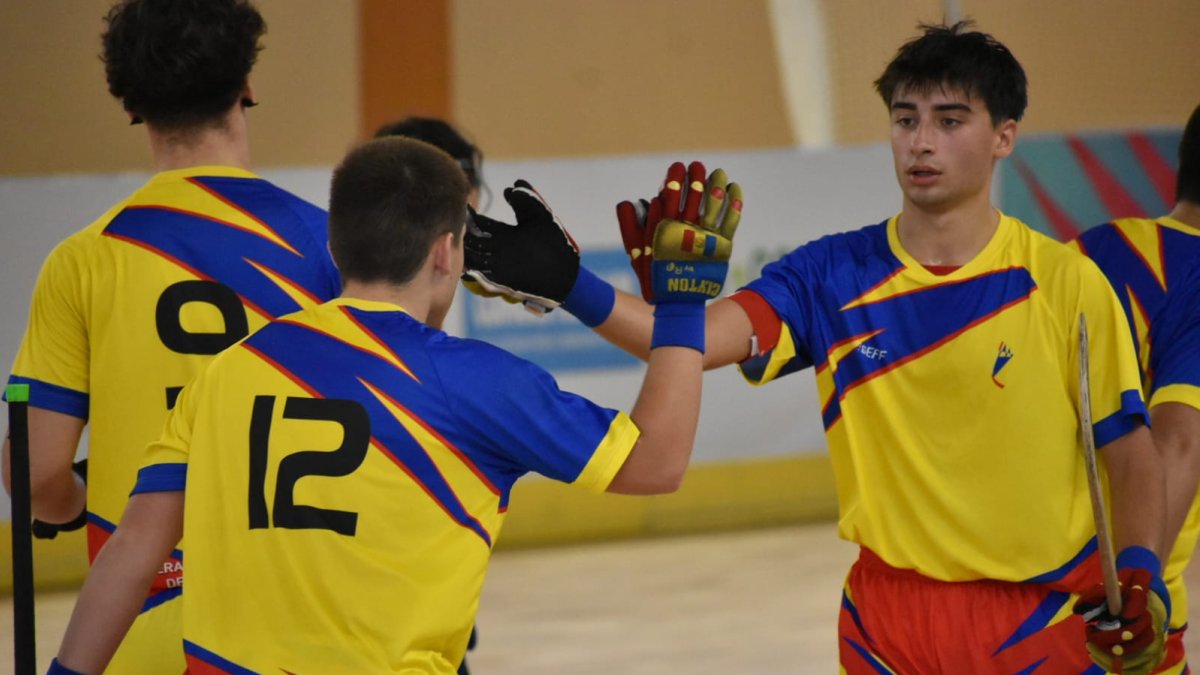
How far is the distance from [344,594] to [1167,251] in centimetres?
230

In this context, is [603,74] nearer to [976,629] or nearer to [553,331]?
[553,331]

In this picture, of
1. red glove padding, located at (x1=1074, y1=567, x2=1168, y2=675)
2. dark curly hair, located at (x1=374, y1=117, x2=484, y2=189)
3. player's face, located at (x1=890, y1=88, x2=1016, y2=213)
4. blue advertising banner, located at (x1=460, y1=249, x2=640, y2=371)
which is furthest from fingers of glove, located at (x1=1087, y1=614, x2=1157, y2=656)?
blue advertising banner, located at (x1=460, y1=249, x2=640, y2=371)

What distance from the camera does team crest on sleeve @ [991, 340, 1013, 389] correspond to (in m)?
3.16

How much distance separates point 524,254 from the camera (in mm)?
3088

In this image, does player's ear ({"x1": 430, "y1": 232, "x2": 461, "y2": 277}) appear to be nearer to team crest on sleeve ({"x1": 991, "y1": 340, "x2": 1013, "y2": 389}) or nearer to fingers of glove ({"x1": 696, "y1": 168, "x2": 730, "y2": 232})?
fingers of glove ({"x1": 696, "y1": 168, "x2": 730, "y2": 232})

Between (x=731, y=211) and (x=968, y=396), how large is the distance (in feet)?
2.34

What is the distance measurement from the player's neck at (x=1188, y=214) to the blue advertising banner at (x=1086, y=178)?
548cm

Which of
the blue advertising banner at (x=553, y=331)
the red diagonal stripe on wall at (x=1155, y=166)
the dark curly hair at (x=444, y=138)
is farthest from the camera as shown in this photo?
the red diagonal stripe on wall at (x=1155, y=166)

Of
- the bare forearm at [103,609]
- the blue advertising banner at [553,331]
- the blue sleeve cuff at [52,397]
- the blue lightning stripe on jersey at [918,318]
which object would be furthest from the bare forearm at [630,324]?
the blue advertising banner at [553,331]

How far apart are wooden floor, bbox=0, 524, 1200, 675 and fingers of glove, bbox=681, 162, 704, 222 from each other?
3697 millimetres

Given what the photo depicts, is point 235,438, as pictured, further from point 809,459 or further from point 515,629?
point 809,459

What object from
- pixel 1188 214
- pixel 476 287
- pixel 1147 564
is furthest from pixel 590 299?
pixel 1188 214

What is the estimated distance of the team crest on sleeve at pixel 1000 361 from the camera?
3164 mm

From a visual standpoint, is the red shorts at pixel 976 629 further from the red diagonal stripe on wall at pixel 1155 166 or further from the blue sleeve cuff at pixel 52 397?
the red diagonal stripe on wall at pixel 1155 166
